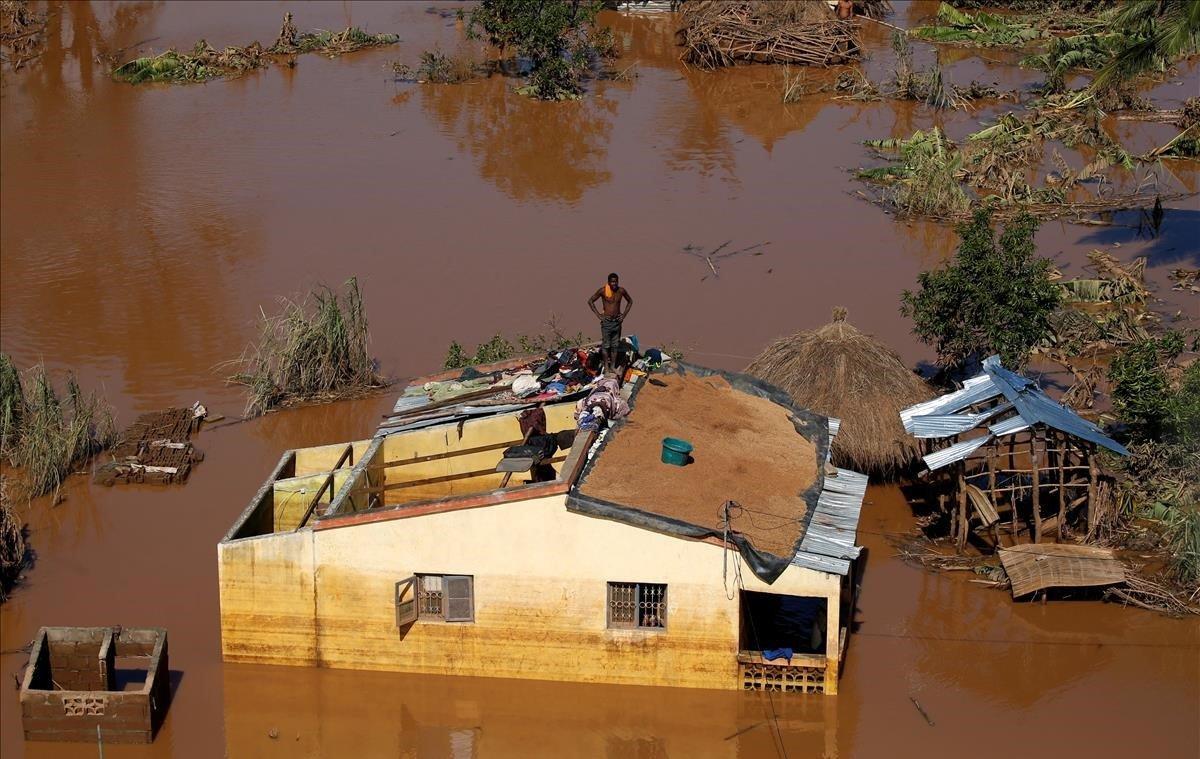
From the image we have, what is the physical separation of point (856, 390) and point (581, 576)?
4.84m

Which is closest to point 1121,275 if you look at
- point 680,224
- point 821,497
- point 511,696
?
point 680,224

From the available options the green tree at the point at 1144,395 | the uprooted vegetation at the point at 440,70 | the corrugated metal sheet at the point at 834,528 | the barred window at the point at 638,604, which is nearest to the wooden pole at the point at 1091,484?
the green tree at the point at 1144,395

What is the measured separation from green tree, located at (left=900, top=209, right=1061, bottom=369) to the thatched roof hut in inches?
39.8

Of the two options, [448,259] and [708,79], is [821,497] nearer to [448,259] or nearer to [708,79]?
[448,259]

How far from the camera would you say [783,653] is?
510 inches

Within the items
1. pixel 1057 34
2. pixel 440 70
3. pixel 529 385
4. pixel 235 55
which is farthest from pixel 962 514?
pixel 235 55

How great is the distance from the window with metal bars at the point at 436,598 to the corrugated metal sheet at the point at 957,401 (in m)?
5.07

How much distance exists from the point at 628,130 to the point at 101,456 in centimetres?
1411

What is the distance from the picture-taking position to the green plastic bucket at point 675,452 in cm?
1368

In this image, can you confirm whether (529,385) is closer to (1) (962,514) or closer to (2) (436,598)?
(2) (436,598)

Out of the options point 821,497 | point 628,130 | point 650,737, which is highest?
point 628,130

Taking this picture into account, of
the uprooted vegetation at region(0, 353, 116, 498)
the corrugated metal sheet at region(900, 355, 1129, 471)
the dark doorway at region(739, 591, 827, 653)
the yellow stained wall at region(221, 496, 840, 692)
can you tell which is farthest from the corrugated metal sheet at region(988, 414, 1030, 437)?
the uprooted vegetation at region(0, 353, 116, 498)

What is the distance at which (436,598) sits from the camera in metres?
13.2

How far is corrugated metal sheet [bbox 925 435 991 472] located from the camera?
14.6 m
